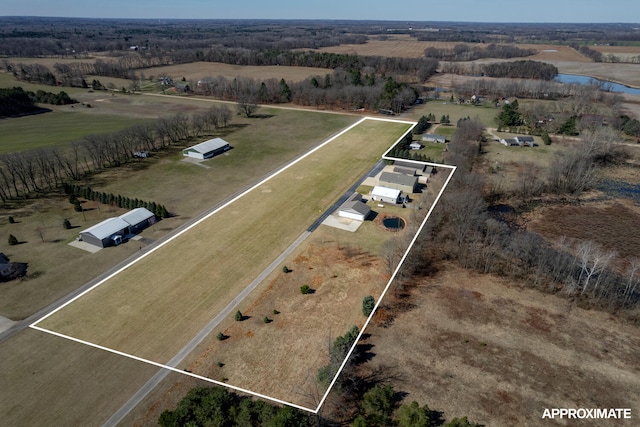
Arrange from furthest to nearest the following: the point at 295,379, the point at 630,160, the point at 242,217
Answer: the point at 630,160 < the point at 242,217 < the point at 295,379

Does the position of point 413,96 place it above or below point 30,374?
above

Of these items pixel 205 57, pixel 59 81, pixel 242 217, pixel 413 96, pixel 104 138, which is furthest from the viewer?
pixel 205 57

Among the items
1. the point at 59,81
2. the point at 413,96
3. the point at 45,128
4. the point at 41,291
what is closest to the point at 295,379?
the point at 41,291

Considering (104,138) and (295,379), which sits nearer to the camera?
(295,379)

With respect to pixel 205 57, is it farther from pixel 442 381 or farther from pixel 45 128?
pixel 442 381

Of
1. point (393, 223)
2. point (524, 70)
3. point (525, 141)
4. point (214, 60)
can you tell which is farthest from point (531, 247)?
point (214, 60)

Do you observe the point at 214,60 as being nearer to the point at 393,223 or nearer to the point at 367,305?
the point at 393,223
